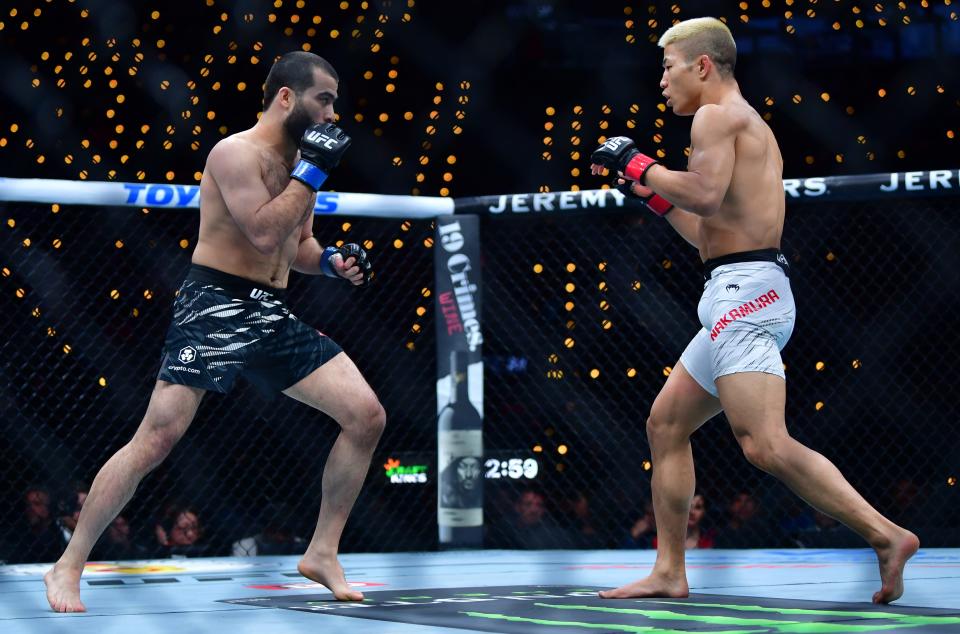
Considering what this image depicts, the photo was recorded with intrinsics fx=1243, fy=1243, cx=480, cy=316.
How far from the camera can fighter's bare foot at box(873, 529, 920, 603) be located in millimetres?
1908

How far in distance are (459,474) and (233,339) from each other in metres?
1.29

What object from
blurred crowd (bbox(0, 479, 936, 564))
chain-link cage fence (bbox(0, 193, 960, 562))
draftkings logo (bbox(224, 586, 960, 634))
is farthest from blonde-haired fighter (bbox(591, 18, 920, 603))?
chain-link cage fence (bbox(0, 193, 960, 562))

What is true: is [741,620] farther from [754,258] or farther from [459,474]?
[459,474]

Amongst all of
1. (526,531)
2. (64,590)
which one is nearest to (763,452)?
(64,590)

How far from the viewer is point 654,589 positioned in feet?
6.95

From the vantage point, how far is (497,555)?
3.24m

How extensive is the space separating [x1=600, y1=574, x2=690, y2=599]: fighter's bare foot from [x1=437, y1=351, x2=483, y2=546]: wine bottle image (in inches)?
47.2

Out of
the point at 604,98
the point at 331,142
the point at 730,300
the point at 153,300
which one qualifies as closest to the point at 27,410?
the point at 153,300

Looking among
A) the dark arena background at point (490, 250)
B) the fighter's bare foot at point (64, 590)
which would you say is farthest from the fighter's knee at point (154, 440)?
the dark arena background at point (490, 250)

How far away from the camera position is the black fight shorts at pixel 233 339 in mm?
2098

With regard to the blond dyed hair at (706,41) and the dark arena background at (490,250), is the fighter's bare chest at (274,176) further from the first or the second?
the dark arena background at (490,250)

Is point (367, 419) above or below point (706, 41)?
below

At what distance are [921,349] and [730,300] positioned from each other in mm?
3553

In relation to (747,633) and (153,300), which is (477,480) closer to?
(747,633)
